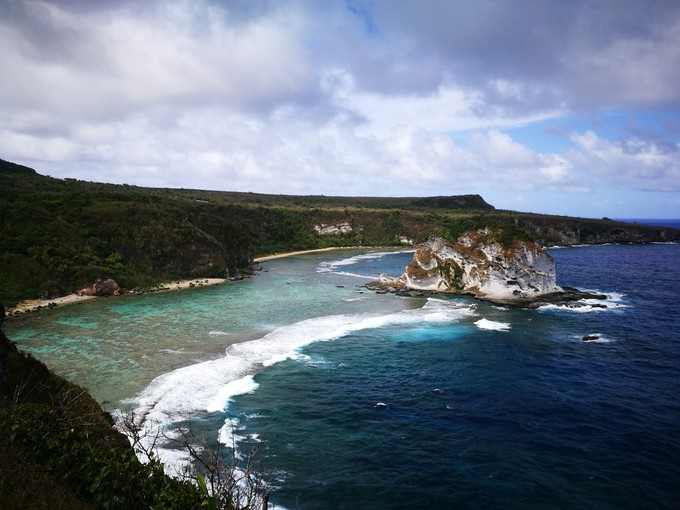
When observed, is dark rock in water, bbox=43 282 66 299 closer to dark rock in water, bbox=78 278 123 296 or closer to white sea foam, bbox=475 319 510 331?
dark rock in water, bbox=78 278 123 296

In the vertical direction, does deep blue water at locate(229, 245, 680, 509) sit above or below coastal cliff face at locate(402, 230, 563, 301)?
below

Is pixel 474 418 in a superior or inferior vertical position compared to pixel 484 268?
inferior

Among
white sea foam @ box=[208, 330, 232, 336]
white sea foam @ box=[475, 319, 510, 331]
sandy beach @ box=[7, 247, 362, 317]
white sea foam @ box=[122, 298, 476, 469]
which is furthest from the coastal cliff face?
sandy beach @ box=[7, 247, 362, 317]

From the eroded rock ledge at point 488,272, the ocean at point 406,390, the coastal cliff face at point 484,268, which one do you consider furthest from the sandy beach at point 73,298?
the coastal cliff face at point 484,268

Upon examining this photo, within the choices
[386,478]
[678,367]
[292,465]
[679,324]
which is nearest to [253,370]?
[292,465]

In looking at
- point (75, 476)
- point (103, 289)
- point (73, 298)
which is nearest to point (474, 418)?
point (75, 476)

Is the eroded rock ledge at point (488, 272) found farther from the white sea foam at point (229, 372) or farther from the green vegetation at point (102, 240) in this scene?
the white sea foam at point (229, 372)

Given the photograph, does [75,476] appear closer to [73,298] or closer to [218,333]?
[218,333]
